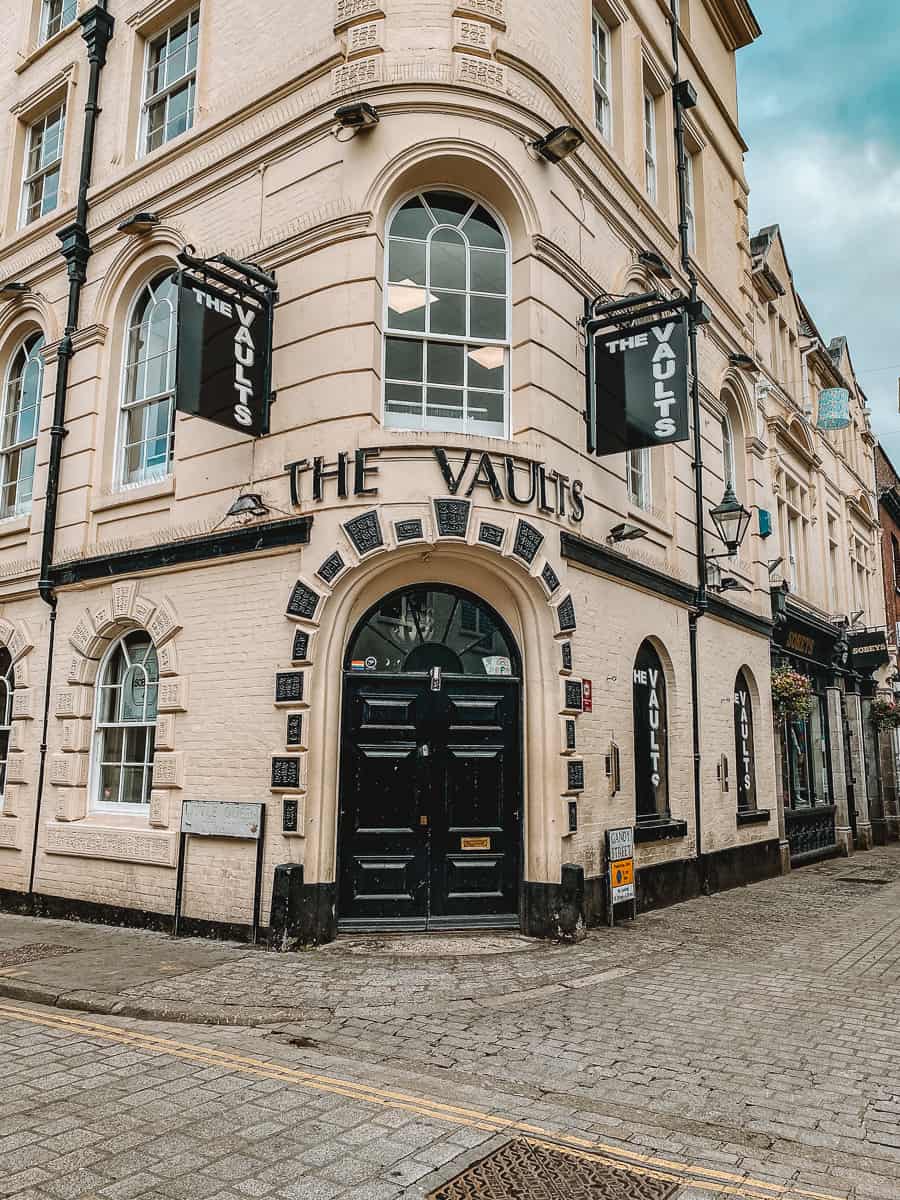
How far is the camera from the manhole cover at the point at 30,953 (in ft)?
28.0

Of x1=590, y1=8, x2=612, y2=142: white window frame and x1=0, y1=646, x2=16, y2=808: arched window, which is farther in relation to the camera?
x1=0, y1=646, x2=16, y2=808: arched window

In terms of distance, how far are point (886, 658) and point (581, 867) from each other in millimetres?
16961

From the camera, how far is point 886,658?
23.4 meters

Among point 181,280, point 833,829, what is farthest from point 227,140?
point 833,829

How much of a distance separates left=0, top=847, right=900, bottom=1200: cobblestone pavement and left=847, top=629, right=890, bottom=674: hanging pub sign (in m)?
14.3

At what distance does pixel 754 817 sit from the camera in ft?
49.8

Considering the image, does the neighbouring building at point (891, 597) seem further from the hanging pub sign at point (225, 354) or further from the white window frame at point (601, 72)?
the hanging pub sign at point (225, 354)

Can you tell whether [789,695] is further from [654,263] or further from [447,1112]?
[447,1112]

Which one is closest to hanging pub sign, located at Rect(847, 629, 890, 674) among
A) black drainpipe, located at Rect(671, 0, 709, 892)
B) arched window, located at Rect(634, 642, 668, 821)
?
black drainpipe, located at Rect(671, 0, 709, 892)

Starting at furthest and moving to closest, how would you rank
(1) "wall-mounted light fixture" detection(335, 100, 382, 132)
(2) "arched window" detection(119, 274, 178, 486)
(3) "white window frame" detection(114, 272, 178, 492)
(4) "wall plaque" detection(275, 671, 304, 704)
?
(2) "arched window" detection(119, 274, 178, 486) → (3) "white window frame" detection(114, 272, 178, 492) → (1) "wall-mounted light fixture" detection(335, 100, 382, 132) → (4) "wall plaque" detection(275, 671, 304, 704)

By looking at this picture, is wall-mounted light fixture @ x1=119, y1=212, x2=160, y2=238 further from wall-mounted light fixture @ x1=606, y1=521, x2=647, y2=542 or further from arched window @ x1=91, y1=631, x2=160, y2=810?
wall-mounted light fixture @ x1=606, y1=521, x2=647, y2=542

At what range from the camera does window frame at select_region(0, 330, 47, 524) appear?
13836 millimetres

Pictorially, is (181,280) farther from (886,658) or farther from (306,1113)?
(886,658)

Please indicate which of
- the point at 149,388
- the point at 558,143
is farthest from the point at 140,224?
the point at 558,143
